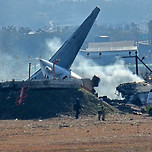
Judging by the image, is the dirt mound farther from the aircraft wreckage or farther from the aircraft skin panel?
the aircraft skin panel

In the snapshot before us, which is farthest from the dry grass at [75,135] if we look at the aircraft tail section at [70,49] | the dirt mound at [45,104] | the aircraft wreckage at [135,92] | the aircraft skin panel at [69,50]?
the aircraft tail section at [70,49]

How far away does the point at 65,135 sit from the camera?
35.8 m

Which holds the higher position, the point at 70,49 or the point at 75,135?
the point at 70,49

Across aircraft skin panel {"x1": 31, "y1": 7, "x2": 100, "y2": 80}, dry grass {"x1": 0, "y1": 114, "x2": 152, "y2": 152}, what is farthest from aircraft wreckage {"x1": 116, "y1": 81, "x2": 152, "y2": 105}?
dry grass {"x1": 0, "y1": 114, "x2": 152, "y2": 152}

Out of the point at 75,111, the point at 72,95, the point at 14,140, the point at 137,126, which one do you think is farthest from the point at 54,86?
the point at 14,140

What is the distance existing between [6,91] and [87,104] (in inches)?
291

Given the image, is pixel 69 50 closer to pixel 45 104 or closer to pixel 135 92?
pixel 135 92

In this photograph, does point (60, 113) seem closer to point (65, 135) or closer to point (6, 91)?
point (6, 91)

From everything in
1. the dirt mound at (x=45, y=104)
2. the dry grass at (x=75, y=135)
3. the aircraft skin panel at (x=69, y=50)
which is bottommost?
the dry grass at (x=75, y=135)

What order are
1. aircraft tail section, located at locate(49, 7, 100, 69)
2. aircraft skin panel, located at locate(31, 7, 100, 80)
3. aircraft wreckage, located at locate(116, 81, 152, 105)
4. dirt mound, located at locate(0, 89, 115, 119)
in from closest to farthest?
1. dirt mound, located at locate(0, 89, 115, 119)
2. aircraft wreckage, located at locate(116, 81, 152, 105)
3. aircraft skin panel, located at locate(31, 7, 100, 80)
4. aircraft tail section, located at locate(49, 7, 100, 69)

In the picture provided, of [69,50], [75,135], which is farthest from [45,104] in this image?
[69,50]

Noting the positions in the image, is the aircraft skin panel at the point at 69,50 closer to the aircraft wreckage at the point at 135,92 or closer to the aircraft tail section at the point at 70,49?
the aircraft tail section at the point at 70,49

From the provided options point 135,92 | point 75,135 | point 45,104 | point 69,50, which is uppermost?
point 69,50

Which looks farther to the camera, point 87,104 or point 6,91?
point 6,91
